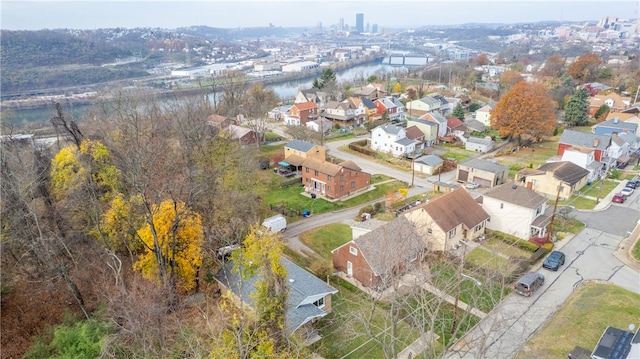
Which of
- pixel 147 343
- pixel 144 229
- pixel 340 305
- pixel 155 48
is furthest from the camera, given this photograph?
pixel 155 48

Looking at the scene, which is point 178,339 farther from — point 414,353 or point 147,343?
point 414,353

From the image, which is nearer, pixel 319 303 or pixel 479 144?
pixel 319 303

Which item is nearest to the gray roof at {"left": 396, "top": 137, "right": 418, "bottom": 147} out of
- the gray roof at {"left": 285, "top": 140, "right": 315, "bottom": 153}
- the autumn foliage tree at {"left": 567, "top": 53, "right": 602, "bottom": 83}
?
the gray roof at {"left": 285, "top": 140, "right": 315, "bottom": 153}

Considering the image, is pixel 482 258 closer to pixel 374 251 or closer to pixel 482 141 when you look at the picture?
pixel 374 251

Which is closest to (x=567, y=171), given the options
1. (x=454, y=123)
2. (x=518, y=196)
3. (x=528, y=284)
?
(x=518, y=196)

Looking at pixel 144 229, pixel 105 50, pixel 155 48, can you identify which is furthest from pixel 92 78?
pixel 144 229

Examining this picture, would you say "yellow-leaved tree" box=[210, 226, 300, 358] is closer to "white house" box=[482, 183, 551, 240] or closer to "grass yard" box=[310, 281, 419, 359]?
"grass yard" box=[310, 281, 419, 359]
